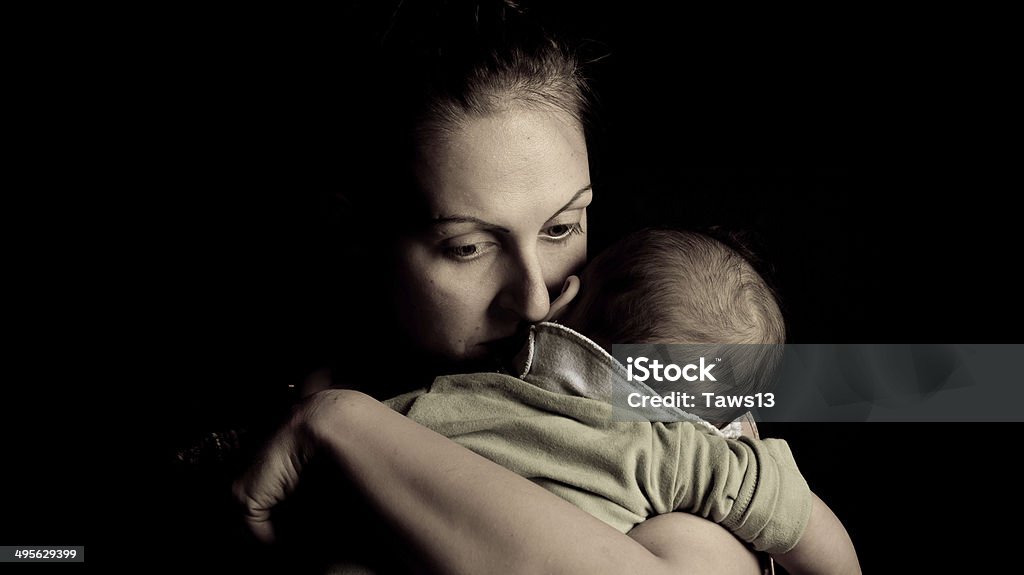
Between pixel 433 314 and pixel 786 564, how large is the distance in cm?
54

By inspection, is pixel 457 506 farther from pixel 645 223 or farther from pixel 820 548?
pixel 645 223

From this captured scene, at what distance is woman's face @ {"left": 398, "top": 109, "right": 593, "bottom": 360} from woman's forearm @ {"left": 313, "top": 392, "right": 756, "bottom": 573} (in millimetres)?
198

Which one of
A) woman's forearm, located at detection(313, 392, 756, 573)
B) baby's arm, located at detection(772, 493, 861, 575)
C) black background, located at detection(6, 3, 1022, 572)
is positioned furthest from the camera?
black background, located at detection(6, 3, 1022, 572)

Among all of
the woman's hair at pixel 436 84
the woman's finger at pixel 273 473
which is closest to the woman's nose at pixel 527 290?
the woman's hair at pixel 436 84

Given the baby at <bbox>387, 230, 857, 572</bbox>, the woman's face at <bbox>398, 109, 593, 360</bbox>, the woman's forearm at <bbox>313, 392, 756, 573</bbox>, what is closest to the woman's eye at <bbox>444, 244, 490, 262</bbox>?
the woman's face at <bbox>398, 109, 593, 360</bbox>

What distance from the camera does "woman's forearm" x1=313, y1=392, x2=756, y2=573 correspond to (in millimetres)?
828

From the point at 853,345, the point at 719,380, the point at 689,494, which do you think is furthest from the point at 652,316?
the point at 853,345

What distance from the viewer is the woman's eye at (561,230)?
3.57 feet

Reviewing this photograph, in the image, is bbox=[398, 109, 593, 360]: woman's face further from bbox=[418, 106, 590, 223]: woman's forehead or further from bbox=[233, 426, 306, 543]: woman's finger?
bbox=[233, 426, 306, 543]: woman's finger

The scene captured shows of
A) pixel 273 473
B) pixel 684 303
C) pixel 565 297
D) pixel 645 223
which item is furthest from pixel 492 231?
pixel 645 223

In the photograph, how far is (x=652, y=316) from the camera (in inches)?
41.3

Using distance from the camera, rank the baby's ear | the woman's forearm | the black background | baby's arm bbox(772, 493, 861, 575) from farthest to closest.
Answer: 1. the black background
2. the baby's ear
3. baby's arm bbox(772, 493, 861, 575)
4. the woman's forearm

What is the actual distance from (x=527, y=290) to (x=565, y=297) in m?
0.09

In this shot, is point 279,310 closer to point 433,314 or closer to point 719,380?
point 433,314
